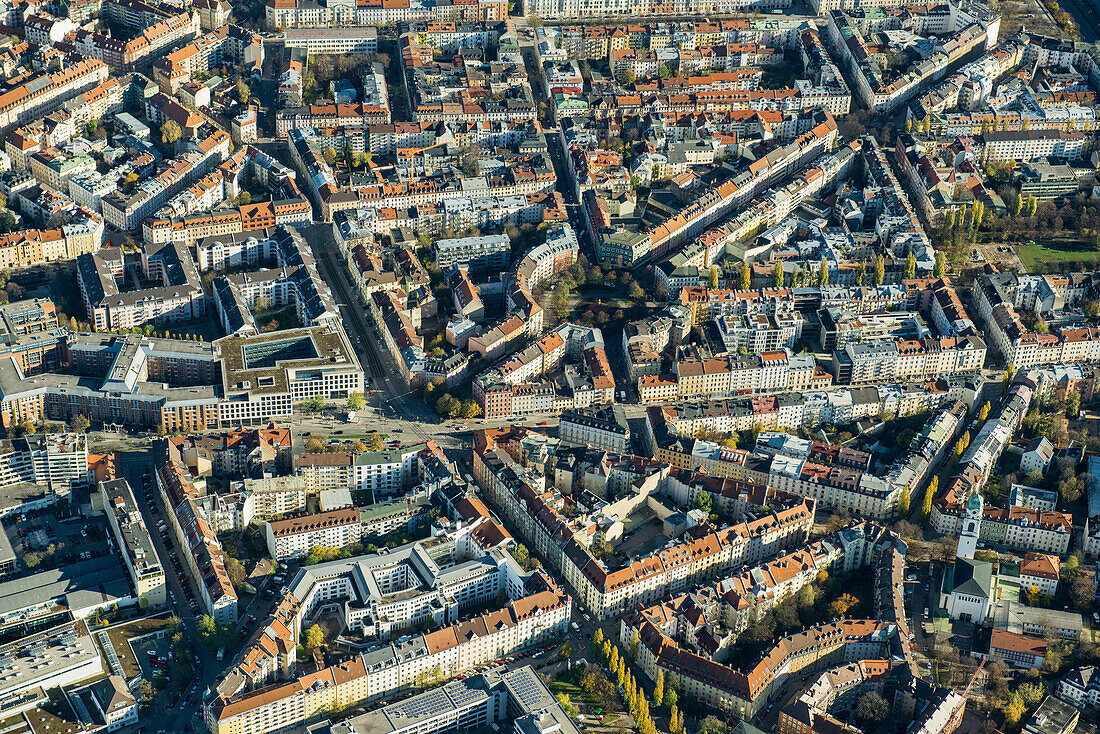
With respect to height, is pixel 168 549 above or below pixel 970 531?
below

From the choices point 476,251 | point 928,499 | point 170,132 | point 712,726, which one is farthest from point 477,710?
point 170,132

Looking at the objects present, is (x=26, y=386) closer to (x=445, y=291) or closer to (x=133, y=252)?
(x=133, y=252)

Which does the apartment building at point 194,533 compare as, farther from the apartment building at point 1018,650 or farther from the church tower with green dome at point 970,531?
the church tower with green dome at point 970,531

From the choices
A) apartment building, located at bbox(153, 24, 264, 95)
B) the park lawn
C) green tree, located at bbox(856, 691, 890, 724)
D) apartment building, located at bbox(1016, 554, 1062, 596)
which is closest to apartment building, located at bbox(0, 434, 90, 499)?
green tree, located at bbox(856, 691, 890, 724)

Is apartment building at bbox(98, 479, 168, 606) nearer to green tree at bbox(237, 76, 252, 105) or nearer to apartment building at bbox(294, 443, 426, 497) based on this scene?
apartment building at bbox(294, 443, 426, 497)

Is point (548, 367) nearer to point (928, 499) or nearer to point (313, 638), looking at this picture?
point (928, 499)

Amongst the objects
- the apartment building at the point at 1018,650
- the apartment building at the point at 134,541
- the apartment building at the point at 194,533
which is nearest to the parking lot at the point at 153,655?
the apartment building at the point at 134,541

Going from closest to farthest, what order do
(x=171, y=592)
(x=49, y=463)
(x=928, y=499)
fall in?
1. (x=171, y=592)
2. (x=928, y=499)
3. (x=49, y=463)

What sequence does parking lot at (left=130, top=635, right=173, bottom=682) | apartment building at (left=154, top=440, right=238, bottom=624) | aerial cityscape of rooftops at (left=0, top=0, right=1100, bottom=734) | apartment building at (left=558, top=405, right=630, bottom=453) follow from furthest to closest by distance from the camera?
apartment building at (left=558, top=405, right=630, bottom=453) → apartment building at (left=154, top=440, right=238, bottom=624) → aerial cityscape of rooftops at (left=0, top=0, right=1100, bottom=734) → parking lot at (left=130, top=635, right=173, bottom=682)
